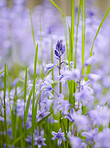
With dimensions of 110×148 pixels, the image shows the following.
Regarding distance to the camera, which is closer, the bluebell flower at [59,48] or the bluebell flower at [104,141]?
the bluebell flower at [104,141]

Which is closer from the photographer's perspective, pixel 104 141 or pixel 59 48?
pixel 104 141

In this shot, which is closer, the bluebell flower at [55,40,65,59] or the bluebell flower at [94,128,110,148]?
the bluebell flower at [94,128,110,148]

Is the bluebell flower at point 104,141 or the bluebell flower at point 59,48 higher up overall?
the bluebell flower at point 59,48

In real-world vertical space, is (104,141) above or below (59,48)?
below

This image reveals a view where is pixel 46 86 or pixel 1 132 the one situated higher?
pixel 46 86

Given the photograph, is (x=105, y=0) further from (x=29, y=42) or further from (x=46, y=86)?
(x=46, y=86)

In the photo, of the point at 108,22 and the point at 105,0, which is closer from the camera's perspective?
the point at 108,22

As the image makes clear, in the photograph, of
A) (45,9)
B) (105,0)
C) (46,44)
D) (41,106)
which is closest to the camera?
(41,106)

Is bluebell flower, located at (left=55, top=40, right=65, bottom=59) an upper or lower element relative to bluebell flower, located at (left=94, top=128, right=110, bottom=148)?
upper

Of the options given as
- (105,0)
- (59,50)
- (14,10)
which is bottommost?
(59,50)

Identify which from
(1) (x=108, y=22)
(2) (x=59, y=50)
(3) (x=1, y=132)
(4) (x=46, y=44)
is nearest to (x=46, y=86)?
(2) (x=59, y=50)

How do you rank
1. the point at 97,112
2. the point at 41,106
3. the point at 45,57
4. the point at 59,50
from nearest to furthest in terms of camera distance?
1. the point at 97,112
2. the point at 59,50
3. the point at 41,106
4. the point at 45,57
